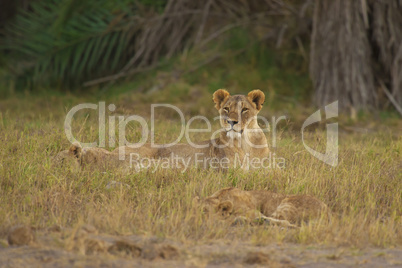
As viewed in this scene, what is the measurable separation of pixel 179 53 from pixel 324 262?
10.7 meters

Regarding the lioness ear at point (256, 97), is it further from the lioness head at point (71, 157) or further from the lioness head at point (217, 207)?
the lioness head at point (71, 157)

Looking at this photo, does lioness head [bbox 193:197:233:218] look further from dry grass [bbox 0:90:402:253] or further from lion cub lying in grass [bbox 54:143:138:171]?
lion cub lying in grass [bbox 54:143:138:171]

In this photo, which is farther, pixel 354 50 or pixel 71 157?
pixel 354 50

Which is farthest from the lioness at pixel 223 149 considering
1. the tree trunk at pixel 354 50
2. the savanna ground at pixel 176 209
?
the tree trunk at pixel 354 50

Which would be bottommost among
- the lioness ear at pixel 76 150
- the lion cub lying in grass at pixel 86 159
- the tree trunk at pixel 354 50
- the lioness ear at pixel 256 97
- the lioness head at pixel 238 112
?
the lion cub lying in grass at pixel 86 159

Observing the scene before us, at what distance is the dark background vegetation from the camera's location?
1386cm

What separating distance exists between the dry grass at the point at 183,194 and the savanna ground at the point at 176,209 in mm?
12

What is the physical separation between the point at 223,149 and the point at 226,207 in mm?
1601

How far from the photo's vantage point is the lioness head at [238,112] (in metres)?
6.79

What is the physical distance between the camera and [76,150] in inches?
266

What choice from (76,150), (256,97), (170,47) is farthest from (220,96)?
(170,47)

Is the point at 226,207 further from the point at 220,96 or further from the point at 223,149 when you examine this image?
the point at 220,96

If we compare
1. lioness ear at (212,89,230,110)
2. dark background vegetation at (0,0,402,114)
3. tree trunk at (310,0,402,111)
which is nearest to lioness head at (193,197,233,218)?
lioness ear at (212,89,230,110)

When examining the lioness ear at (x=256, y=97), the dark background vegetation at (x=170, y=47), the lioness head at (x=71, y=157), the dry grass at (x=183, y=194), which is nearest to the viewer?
the dry grass at (x=183, y=194)
